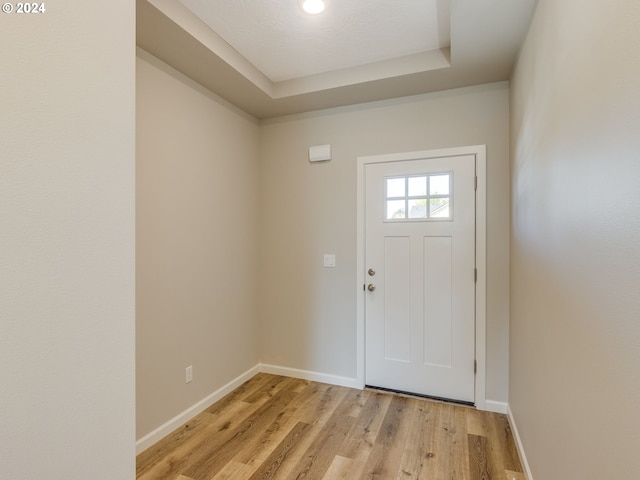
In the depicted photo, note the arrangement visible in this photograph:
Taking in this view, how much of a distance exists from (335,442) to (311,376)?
98cm

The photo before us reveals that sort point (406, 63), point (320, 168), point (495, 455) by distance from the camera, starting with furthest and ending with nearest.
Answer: point (320, 168), point (406, 63), point (495, 455)

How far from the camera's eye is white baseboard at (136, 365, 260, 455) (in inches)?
79.7

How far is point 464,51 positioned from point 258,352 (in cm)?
312

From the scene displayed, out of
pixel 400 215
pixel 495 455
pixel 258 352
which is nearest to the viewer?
pixel 495 455

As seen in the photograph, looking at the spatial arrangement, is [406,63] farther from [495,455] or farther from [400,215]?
[495,455]

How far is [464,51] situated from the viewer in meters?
2.07

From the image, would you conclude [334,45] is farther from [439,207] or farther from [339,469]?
[339,469]

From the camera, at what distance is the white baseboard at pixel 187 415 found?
2023 mm

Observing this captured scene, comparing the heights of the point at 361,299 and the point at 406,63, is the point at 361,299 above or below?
below

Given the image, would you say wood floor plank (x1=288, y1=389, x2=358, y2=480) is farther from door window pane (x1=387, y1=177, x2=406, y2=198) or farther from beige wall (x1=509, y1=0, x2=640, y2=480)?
door window pane (x1=387, y1=177, x2=406, y2=198)

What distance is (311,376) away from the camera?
3.06m

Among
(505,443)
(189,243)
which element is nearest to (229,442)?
(189,243)

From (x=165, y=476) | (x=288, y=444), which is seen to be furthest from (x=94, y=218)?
(x=288, y=444)

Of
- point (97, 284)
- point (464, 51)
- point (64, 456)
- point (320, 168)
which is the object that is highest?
point (464, 51)
